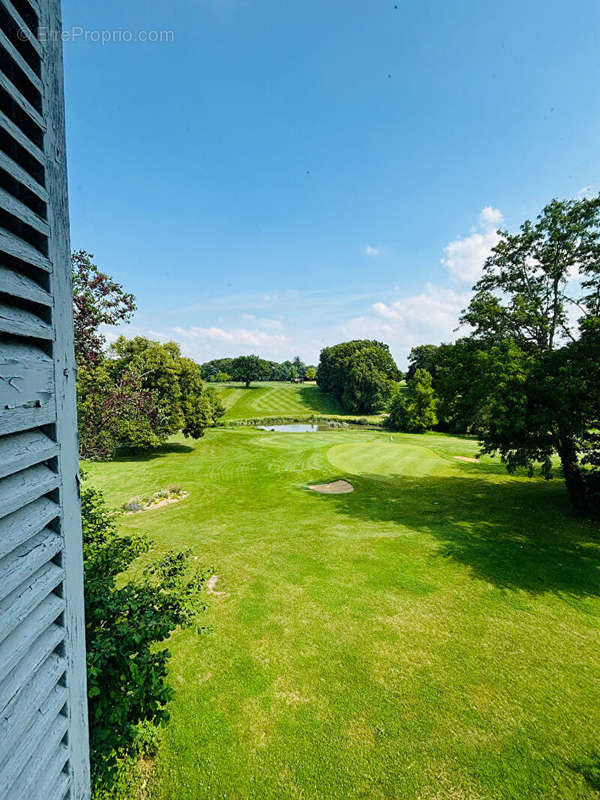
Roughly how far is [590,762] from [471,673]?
1.31 metres

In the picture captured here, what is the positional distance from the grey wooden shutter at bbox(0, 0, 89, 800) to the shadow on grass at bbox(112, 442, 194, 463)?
20.0m

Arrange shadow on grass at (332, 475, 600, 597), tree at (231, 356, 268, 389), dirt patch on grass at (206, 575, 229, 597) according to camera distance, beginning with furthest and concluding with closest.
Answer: tree at (231, 356, 268, 389), shadow on grass at (332, 475, 600, 597), dirt patch on grass at (206, 575, 229, 597)

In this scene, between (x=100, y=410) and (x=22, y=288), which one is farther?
(x=100, y=410)

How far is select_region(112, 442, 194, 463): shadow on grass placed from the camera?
20109mm

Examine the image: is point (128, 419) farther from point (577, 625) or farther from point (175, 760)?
point (577, 625)

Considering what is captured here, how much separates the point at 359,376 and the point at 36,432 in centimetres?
5161

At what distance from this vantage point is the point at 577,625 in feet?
18.0

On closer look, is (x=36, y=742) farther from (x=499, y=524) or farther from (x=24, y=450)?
(x=499, y=524)

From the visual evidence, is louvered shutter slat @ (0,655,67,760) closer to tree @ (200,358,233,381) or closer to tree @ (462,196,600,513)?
tree @ (462,196,600,513)

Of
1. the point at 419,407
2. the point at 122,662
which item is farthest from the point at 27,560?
the point at 419,407

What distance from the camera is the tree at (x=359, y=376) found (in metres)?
51.4

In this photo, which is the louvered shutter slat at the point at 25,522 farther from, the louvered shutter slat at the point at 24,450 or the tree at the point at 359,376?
the tree at the point at 359,376

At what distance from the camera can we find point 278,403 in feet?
188

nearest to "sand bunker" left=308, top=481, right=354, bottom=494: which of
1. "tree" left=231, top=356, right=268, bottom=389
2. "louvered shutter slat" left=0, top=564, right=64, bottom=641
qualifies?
"louvered shutter slat" left=0, top=564, right=64, bottom=641
